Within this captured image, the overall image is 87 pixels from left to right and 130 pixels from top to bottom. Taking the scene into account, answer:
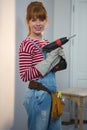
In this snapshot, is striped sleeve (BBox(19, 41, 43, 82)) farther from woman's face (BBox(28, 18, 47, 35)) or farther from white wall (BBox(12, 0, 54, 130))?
white wall (BBox(12, 0, 54, 130))

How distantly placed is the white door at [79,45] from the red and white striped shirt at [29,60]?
6.52 feet

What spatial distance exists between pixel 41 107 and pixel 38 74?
197 mm

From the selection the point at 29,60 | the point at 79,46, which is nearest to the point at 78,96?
the point at 79,46

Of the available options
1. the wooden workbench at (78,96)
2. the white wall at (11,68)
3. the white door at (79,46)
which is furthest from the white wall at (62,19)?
the white wall at (11,68)

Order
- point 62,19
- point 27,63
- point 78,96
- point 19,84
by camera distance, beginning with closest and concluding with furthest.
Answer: point 27,63
point 19,84
point 78,96
point 62,19

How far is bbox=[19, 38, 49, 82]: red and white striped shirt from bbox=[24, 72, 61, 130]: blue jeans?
7cm

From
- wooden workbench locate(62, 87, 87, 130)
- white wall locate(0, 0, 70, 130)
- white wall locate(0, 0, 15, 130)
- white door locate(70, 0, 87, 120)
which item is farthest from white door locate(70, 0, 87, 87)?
white wall locate(0, 0, 15, 130)

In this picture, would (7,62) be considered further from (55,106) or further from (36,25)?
(55,106)

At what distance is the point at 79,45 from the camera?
3.51m

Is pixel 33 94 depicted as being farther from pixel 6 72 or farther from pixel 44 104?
pixel 6 72

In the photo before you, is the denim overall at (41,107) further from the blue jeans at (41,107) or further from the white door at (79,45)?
the white door at (79,45)

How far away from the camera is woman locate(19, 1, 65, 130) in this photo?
5.00 ft

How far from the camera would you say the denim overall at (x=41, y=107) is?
5.01 ft

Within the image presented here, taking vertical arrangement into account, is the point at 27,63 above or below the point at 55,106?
above
